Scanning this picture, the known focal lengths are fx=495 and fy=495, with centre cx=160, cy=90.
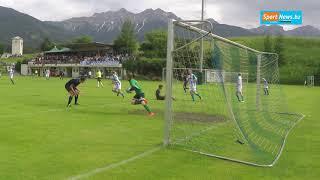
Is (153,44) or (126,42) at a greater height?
(126,42)

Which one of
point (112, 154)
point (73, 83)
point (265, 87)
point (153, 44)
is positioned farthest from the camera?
point (153, 44)

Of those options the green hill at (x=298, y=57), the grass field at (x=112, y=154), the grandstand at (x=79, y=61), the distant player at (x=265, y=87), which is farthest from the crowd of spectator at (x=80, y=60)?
the grass field at (x=112, y=154)

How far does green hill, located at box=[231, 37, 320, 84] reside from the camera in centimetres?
8704

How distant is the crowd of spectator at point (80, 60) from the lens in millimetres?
99062

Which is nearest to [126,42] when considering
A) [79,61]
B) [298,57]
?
[79,61]

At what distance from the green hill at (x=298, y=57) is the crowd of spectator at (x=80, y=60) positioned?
27.1 m

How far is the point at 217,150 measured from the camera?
40.3ft

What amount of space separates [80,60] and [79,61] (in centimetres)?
58

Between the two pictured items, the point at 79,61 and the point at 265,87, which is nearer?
the point at 265,87

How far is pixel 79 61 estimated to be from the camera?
109375mm

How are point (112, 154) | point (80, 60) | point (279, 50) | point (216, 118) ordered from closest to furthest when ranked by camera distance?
point (112, 154)
point (216, 118)
point (279, 50)
point (80, 60)

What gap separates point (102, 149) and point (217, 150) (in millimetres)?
2839

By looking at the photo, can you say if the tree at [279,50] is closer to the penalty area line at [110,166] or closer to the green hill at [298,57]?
the green hill at [298,57]

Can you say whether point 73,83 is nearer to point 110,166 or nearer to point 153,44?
point 110,166
